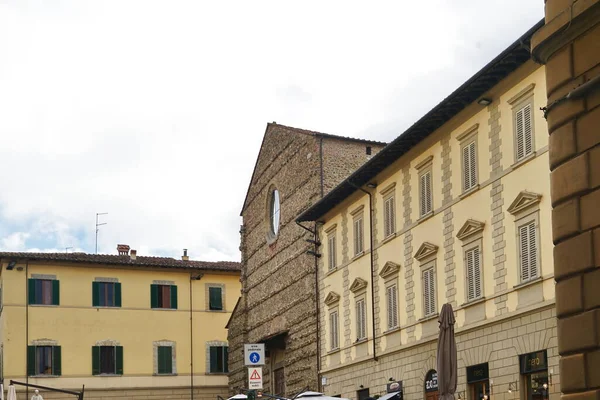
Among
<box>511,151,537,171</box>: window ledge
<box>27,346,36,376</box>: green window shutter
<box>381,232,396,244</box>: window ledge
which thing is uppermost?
<box>511,151,537,171</box>: window ledge

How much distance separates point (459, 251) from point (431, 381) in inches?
148

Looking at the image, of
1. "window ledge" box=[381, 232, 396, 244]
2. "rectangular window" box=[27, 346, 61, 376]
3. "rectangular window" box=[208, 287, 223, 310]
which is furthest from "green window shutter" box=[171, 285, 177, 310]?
"window ledge" box=[381, 232, 396, 244]

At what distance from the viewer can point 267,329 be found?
43.0 meters

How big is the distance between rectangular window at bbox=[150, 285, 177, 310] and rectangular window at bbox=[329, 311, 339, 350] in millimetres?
19539

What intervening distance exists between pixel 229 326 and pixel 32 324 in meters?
9.14

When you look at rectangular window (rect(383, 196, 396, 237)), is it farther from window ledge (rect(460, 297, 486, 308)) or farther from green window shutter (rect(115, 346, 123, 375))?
green window shutter (rect(115, 346, 123, 375))

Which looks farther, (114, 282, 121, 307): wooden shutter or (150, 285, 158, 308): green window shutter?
(150, 285, 158, 308): green window shutter

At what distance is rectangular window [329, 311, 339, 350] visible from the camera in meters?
35.0

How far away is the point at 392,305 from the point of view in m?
30.5

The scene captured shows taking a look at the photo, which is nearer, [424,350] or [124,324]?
[424,350]

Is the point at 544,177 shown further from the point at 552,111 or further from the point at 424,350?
the point at 552,111

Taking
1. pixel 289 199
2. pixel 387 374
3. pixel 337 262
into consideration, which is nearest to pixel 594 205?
pixel 387 374

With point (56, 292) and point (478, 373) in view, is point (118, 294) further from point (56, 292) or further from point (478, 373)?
point (478, 373)

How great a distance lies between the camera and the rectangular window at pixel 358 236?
Result: 33.1 metres
